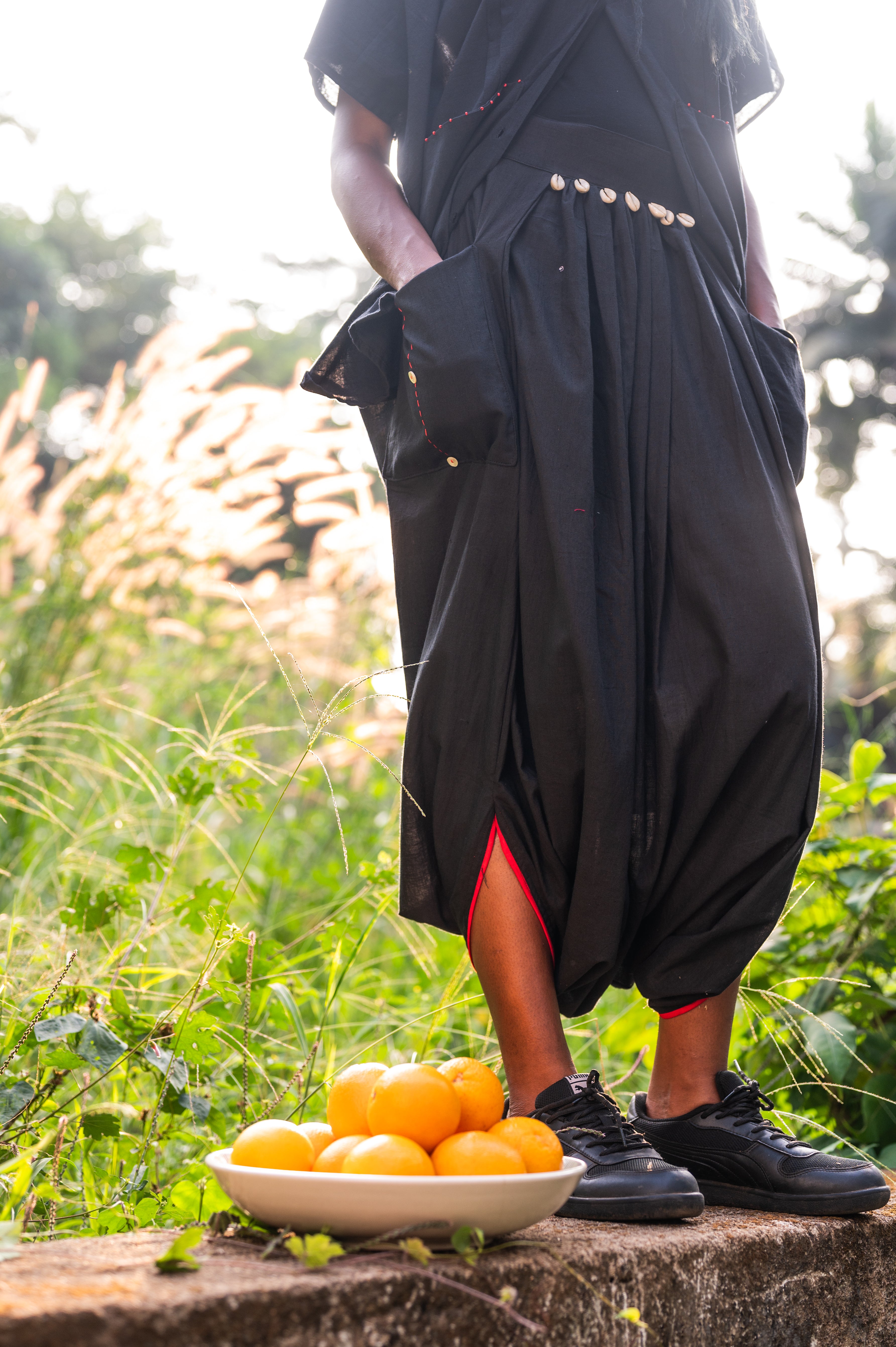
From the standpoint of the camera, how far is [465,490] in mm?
1232

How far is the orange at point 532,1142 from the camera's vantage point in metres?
0.84

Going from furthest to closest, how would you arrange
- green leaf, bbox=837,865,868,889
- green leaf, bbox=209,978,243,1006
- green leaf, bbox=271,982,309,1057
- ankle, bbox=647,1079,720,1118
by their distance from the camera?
green leaf, bbox=837,865,868,889
green leaf, bbox=271,982,309,1057
green leaf, bbox=209,978,243,1006
ankle, bbox=647,1079,720,1118

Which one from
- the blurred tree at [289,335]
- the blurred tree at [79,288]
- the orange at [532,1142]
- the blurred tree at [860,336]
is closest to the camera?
the orange at [532,1142]

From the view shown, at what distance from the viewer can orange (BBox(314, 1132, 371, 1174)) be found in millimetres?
828

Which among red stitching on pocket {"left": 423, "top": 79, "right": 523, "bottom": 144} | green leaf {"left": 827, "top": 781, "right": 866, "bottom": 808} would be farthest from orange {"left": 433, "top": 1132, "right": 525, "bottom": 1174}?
green leaf {"left": 827, "top": 781, "right": 866, "bottom": 808}

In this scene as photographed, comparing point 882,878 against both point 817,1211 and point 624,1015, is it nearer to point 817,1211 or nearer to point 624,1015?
point 624,1015

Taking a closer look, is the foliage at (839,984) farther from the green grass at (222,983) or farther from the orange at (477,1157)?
the orange at (477,1157)

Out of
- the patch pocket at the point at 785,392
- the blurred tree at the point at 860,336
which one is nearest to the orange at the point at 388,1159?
the patch pocket at the point at 785,392

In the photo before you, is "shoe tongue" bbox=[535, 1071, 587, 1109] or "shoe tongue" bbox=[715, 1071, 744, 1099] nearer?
"shoe tongue" bbox=[535, 1071, 587, 1109]

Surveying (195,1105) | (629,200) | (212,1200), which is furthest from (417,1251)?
(629,200)

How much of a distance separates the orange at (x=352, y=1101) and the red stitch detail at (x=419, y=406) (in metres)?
0.68

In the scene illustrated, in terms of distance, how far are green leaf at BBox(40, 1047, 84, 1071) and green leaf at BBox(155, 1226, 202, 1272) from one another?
1.59 feet

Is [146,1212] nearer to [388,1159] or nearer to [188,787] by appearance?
[388,1159]

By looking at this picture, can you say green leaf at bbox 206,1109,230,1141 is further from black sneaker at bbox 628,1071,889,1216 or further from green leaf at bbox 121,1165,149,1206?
black sneaker at bbox 628,1071,889,1216
